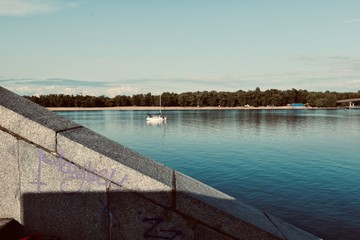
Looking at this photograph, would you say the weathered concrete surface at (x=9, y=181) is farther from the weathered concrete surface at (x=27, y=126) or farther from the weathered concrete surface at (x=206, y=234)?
the weathered concrete surface at (x=206, y=234)

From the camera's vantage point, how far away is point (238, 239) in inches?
144

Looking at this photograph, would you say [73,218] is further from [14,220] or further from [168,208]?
[168,208]

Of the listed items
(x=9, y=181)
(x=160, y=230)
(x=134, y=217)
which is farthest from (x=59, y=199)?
(x=160, y=230)

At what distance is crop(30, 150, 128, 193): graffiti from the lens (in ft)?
11.7

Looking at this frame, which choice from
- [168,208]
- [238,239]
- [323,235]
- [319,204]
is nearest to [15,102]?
[168,208]

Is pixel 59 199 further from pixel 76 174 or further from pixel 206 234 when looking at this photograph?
pixel 206 234

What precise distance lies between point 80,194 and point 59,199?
251 mm

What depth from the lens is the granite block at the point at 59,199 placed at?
355cm

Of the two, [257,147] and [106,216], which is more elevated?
[106,216]

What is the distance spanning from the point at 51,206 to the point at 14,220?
0.44m

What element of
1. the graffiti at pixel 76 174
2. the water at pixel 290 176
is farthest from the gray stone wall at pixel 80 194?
the water at pixel 290 176

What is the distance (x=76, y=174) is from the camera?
3.57 metres

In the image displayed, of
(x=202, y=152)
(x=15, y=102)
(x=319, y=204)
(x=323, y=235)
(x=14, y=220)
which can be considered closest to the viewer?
(x=14, y=220)

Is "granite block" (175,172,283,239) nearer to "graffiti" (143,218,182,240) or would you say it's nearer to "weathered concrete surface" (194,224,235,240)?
"weathered concrete surface" (194,224,235,240)
